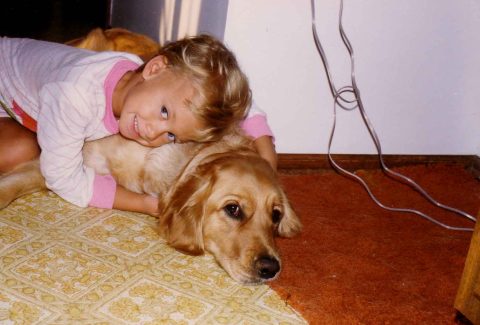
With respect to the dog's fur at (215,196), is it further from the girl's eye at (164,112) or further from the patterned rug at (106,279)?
the girl's eye at (164,112)

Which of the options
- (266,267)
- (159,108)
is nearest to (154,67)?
(159,108)

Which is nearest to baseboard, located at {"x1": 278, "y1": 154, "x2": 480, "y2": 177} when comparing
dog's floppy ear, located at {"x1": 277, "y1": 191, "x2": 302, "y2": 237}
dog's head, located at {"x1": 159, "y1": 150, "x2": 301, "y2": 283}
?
dog's floppy ear, located at {"x1": 277, "y1": 191, "x2": 302, "y2": 237}

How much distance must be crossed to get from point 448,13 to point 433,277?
128cm

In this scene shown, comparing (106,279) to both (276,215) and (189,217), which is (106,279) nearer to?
Result: (189,217)

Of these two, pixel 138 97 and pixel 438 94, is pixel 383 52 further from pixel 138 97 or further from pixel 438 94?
pixel 138 97

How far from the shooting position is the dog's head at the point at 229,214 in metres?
1.52

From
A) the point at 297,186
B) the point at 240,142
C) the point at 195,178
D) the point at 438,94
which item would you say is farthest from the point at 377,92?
the point at 195,178

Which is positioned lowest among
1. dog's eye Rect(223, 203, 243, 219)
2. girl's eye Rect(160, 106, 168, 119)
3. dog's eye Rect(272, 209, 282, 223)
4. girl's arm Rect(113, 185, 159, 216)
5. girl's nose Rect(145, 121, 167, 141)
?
girl's arm Rect(113, 185, 159, 216)

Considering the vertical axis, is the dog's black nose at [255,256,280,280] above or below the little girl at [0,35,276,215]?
below

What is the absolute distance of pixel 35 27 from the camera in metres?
3.54

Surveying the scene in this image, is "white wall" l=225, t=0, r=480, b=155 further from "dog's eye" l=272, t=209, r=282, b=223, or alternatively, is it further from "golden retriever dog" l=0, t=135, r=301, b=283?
"dog's eye" l=272, t=209, r=282, b=223

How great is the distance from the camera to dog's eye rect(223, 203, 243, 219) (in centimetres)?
158

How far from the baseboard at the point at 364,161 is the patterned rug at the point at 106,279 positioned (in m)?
0.88

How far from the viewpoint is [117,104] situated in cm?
173
